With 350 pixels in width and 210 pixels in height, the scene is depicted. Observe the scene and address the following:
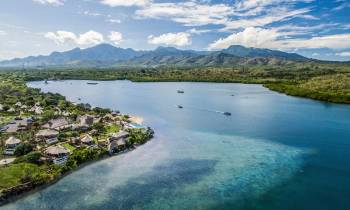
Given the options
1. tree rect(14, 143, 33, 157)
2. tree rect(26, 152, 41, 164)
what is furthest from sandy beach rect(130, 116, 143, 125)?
tree rect(26, 152, 41, 164)

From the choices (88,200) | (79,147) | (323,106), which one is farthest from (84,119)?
(323,106)

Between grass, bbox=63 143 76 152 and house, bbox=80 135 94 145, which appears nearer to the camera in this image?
grass, bbox=63 143 76 152

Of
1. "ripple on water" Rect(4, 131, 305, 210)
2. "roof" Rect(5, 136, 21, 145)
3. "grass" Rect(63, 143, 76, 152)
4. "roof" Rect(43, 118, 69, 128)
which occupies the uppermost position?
"roof" Rect(43, 118, 69, 128)

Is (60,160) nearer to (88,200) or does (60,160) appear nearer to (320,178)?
(88,200)

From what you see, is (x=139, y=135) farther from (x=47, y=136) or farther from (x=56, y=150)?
(x=56, y=150)

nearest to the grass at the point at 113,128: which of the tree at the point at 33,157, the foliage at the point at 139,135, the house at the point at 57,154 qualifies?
the foliage at the point at 139,135

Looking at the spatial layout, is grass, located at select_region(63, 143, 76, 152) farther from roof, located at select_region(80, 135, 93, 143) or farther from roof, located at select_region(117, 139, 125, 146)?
roof, located at select_region(117, 139, 125, 146)

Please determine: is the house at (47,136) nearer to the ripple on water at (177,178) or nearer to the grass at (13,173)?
the grass at (13,173)
